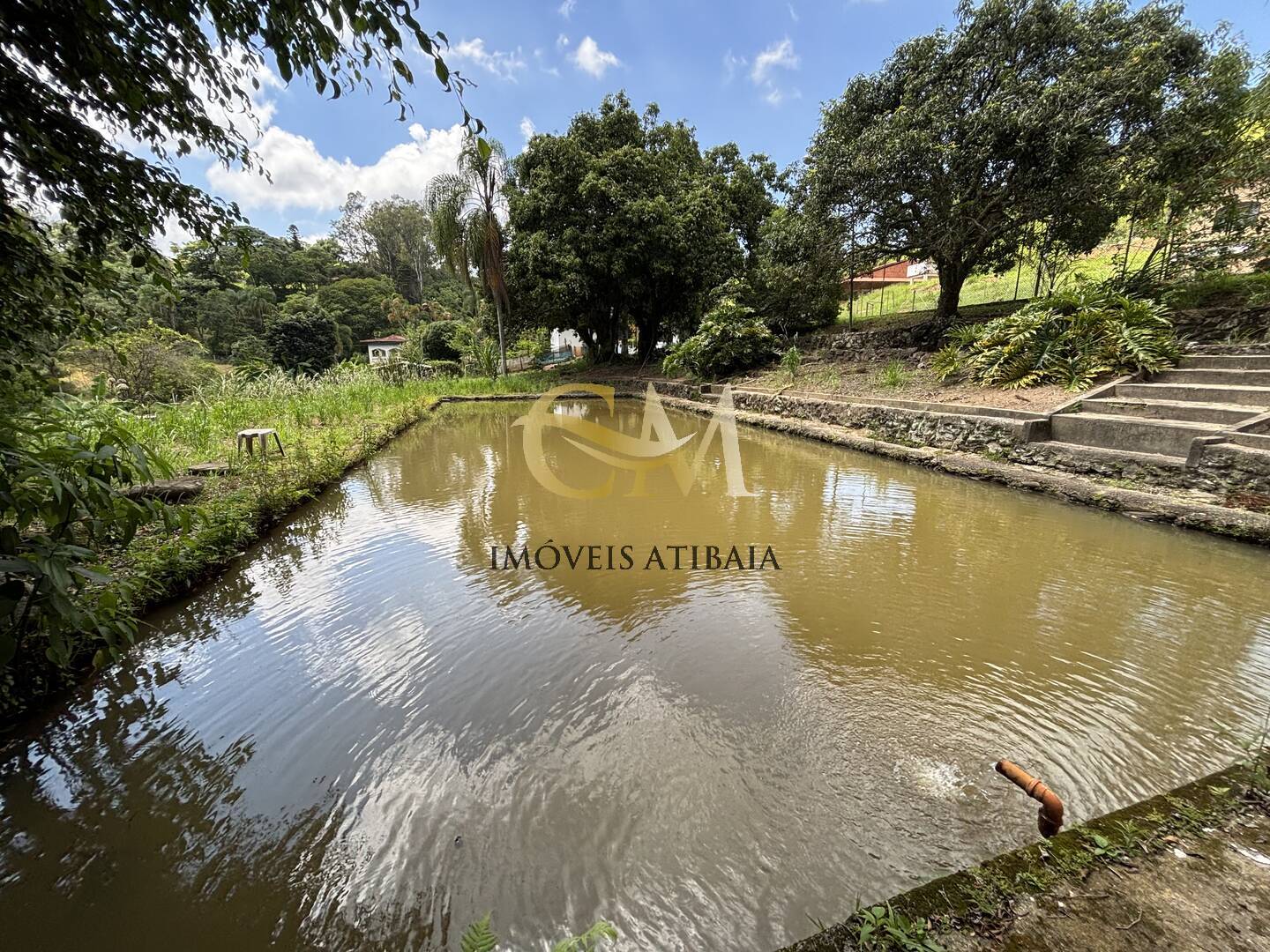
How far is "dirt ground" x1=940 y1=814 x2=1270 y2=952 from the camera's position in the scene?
119 cm

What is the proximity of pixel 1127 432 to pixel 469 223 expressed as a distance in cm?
1775

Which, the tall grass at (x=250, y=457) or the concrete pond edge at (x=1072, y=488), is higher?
the tall grass at (x=250, y=457)

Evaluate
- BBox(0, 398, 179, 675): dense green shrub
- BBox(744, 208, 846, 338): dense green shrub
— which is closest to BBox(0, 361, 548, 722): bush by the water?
BBox(0, 398, 179, 675): dense green shrub

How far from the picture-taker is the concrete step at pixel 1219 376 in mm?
5594

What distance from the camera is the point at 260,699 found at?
8.33 ft

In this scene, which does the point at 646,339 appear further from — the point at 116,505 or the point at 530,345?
the point at 116,505

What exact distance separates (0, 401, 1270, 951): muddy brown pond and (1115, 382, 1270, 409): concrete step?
102 inches

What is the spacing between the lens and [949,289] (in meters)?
11.2

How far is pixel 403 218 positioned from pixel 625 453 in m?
48.8

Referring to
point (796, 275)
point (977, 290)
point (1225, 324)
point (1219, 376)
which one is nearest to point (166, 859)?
point (1219, 376)

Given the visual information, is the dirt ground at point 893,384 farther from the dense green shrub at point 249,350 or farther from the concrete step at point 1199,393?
the dense green shrub at point 249,350

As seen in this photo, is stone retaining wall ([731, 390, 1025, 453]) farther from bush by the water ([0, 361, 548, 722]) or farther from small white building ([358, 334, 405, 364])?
small white building ([358, 334, 405, 364])

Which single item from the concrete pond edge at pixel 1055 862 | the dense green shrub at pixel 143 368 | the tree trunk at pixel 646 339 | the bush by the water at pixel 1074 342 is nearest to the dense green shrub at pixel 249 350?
the dense green shrub at pixel 143 368

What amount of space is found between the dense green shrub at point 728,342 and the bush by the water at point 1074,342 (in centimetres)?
599
